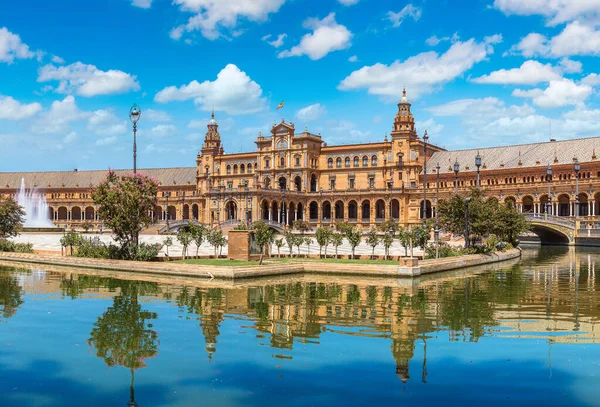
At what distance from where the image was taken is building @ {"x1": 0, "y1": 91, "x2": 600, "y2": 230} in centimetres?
7969

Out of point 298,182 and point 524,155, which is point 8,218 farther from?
point 524,155

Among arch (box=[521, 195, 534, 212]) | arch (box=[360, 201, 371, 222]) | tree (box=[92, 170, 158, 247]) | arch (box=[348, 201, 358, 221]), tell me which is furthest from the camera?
arch (box=[348, 201, 358, 221])

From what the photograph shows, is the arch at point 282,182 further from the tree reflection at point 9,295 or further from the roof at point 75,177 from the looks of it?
the tree reflection at point 9,295

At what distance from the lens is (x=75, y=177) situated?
396ft

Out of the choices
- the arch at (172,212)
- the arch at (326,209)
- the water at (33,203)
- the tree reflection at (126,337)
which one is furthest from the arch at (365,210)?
the tree reflection at (126,337)

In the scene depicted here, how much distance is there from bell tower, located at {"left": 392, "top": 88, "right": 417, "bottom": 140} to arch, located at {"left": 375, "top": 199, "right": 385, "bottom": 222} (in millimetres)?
9630

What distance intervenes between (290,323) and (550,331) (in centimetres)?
702

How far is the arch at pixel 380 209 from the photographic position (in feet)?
301

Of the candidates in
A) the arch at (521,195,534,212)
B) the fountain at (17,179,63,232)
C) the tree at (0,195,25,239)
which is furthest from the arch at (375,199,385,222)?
the tree at (0,195,25,239)

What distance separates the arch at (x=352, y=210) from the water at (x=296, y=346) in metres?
70.1

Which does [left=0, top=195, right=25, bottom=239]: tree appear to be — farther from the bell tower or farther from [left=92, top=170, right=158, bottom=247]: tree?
the bell tower

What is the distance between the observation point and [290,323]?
57.6 feet

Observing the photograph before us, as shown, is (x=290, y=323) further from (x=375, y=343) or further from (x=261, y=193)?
(x=261, y=193)

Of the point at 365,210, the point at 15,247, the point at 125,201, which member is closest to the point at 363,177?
the point at 365,210
